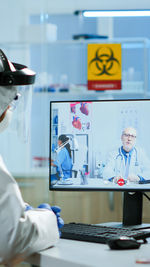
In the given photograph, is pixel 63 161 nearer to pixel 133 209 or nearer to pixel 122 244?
pixel 133 209

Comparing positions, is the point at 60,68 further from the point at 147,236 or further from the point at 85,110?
the point at 147,236

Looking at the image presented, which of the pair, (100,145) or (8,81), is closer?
(8,81)

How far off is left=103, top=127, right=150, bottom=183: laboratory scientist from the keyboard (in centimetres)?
24

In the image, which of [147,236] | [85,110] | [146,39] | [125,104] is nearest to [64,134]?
[85,110]

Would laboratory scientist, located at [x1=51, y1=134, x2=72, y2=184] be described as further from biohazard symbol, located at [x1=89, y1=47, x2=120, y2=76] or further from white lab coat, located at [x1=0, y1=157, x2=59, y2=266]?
biohazard symbol, located at [x1=89, y1=47, x2=120, y2=76]

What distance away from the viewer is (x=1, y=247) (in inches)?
52.6

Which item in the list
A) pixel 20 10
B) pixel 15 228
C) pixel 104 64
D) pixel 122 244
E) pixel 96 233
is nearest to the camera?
pixel 15 228

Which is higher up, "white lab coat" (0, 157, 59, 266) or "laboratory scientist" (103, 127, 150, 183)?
"laboratory scientist" (103, 127, 150, 183)

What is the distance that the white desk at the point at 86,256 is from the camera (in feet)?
4.25

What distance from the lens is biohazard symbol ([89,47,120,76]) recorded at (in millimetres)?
3234

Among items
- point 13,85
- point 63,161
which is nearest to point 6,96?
point 13,85

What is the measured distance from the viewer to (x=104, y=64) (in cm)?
325

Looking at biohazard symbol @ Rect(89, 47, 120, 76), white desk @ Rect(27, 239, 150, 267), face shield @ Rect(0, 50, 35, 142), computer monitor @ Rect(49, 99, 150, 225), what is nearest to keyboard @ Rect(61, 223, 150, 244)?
white desk @ Rect(27, 239, 150, 267)

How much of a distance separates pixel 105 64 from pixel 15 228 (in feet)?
6.78
